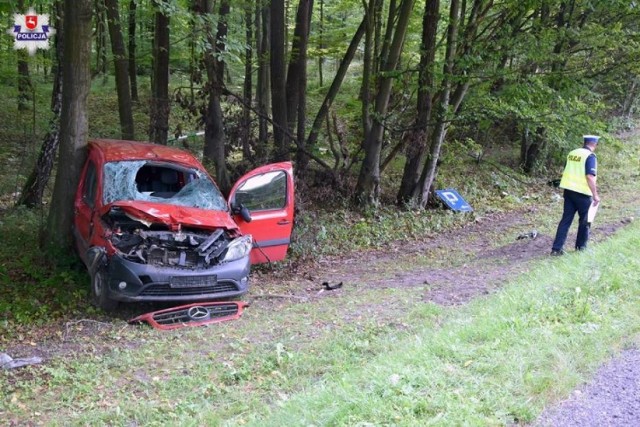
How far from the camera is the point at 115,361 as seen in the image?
219 inches

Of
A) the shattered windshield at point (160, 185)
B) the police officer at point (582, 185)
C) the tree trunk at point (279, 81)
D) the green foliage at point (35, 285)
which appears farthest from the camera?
the tree trunk at point (279, 81)

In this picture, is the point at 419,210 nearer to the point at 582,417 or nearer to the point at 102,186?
the point at 102,186

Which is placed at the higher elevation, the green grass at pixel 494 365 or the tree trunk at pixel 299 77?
the tree trunk at pixel 299 77

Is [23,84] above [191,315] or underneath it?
above

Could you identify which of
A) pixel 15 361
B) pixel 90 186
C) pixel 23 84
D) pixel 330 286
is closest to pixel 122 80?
pixel 23 84

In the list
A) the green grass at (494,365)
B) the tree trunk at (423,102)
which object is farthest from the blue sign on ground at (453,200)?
the green grass at (494,365)

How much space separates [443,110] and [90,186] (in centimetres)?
842

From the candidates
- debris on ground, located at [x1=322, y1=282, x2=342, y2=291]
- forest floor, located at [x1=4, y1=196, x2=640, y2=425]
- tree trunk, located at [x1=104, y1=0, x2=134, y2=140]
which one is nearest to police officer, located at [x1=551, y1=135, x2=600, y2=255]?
forest floor, located at [x1=4, y1=196, x2=640, y2=425]

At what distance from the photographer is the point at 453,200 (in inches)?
557

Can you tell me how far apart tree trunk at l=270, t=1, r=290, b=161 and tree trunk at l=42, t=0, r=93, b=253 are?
17.4 ft

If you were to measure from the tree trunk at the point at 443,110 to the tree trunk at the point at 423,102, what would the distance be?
9.0 inches

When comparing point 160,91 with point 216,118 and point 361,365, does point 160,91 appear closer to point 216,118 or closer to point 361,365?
point 216,118

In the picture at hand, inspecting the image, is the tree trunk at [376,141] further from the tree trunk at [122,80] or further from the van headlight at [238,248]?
the tree trunk at [122,80]

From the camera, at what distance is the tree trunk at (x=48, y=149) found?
34.6ft
